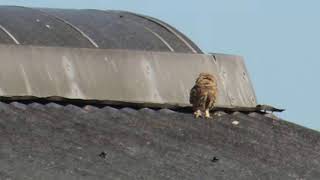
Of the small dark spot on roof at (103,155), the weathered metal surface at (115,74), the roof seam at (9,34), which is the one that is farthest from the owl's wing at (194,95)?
the small dark spot on roof at (103,155)

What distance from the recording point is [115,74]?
1130 cm

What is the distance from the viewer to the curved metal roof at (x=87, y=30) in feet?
38.8

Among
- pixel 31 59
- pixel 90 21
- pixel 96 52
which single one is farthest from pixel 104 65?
pixel 90 21

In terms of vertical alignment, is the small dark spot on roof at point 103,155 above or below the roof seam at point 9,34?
below

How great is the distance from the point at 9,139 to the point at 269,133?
296 centimetres

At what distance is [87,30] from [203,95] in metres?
2.32

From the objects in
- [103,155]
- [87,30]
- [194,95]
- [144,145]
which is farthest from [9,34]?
[103,155]

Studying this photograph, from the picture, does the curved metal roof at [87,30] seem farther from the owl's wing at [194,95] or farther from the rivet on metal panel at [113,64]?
the owl's wing at [194,95]

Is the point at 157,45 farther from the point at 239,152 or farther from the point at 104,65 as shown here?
the point at 239,152

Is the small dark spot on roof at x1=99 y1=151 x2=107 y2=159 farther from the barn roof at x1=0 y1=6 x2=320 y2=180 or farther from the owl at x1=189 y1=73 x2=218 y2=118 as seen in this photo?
the owl at x1=189 y1=73 x2=218 y2=118

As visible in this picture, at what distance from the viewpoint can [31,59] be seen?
35.3ft

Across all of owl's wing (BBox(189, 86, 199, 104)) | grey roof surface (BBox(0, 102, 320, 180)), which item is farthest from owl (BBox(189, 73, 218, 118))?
grey roof surface (BBox(0, 102, 320, 180))

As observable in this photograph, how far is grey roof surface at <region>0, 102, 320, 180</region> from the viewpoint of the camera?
27.1ft

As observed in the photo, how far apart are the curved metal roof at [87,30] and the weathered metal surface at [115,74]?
24.5 inches
